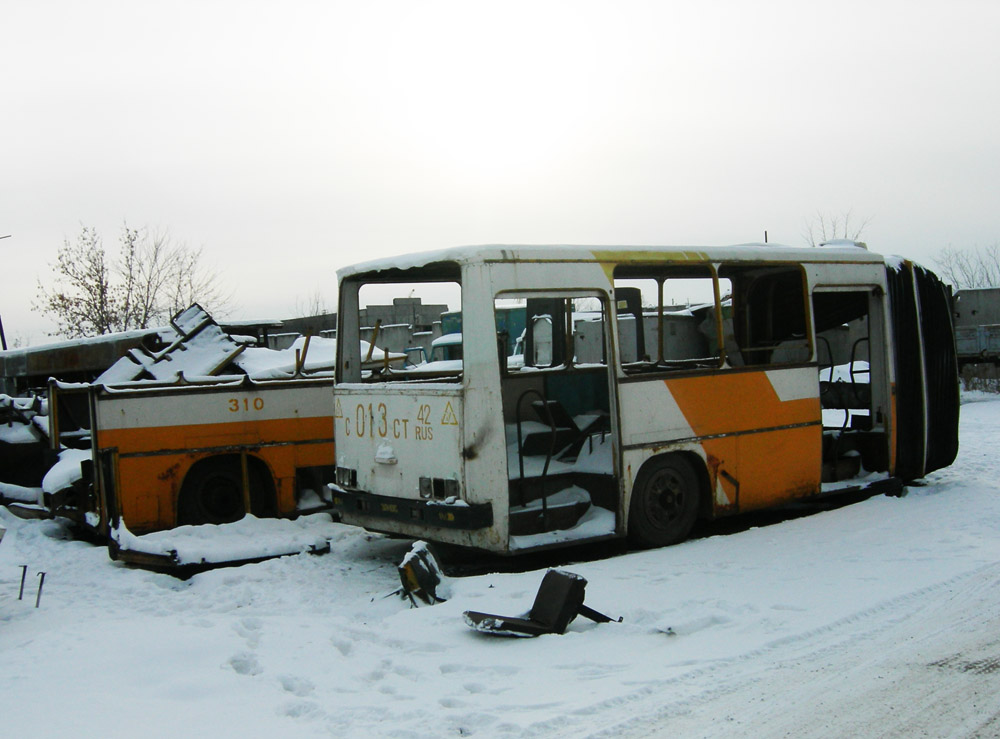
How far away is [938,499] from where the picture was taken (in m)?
9.80

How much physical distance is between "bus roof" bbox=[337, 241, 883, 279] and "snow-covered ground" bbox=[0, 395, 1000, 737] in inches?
96.6

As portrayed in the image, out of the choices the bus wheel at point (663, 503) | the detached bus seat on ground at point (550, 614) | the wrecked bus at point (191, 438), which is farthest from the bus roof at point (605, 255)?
the detached bus seat on ground at point (550, 614)

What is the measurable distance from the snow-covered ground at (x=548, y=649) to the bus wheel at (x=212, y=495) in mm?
1068

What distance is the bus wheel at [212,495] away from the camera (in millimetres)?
9438

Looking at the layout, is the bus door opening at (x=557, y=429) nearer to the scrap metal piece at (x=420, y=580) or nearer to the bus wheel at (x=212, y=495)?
the scrap metal piece at (x=420, y=580)

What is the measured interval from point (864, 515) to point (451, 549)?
3.95 m

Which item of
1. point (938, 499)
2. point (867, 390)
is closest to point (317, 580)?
point (938, 499)

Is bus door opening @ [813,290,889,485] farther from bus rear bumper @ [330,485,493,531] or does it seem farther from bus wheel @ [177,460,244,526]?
bus wheel @ [177,460,244,526]

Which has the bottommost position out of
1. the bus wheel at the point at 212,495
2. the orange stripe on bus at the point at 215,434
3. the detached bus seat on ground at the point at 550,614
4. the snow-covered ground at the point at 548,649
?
the snow-covered ground at the point at 548,649

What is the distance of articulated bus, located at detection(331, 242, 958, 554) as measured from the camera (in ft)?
24.6

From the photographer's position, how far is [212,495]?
959cm

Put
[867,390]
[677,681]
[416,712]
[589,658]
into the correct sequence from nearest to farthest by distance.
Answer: [416,712] → [677,681] → [589,658] → [867,390]

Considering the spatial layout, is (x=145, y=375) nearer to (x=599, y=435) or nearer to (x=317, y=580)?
(x=317, y=580)

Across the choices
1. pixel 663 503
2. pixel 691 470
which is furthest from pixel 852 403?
pixel 663 503
